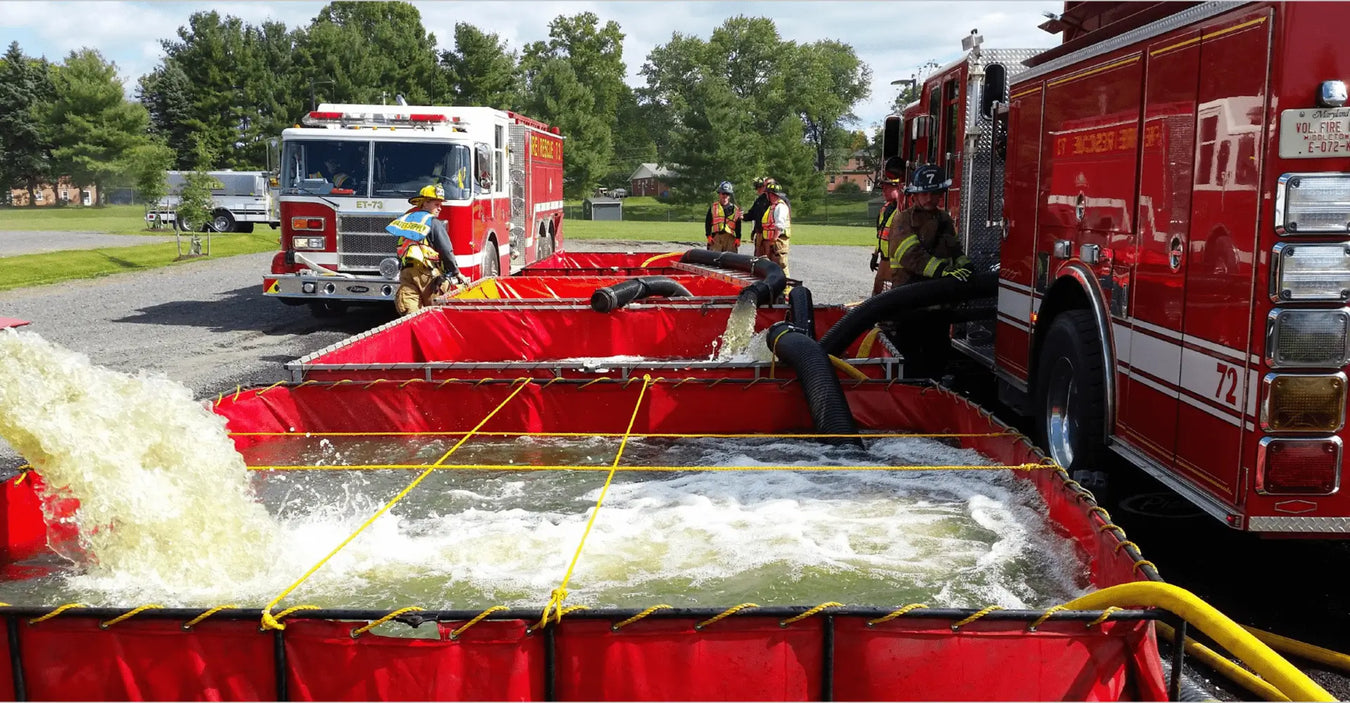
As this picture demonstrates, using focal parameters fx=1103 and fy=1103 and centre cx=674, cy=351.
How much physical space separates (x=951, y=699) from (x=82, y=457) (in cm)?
370

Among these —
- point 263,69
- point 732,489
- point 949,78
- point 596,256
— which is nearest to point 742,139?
point 263,69

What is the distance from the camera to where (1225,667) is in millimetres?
4430

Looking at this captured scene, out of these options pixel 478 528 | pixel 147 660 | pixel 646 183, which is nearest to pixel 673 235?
pixel 478 528

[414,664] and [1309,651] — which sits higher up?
[414,664]

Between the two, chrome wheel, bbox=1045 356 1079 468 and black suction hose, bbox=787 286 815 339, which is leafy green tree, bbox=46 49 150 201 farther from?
chrome wheel, bbox=1045 356 1079 468

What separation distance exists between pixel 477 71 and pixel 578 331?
56315 millimetres

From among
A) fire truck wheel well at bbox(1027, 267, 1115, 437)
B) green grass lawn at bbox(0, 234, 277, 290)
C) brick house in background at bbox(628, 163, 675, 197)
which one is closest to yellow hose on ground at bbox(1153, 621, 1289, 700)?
fire truck wheel well at bbox(1027, 267, 1115, 437)

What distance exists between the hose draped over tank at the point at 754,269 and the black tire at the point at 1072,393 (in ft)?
14.4

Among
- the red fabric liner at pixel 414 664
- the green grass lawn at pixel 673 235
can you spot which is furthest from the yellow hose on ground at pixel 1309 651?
the green grass lawn at pixel 673 235

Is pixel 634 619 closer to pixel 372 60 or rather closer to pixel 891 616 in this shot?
pixel 891 616

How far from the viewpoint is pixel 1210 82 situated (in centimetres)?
493

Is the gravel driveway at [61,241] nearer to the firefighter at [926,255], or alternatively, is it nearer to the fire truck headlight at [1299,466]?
the firefighter at [926,255]

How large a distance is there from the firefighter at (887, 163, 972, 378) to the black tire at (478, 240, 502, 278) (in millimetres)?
7731

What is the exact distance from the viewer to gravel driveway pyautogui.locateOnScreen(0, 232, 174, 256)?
30.5m
